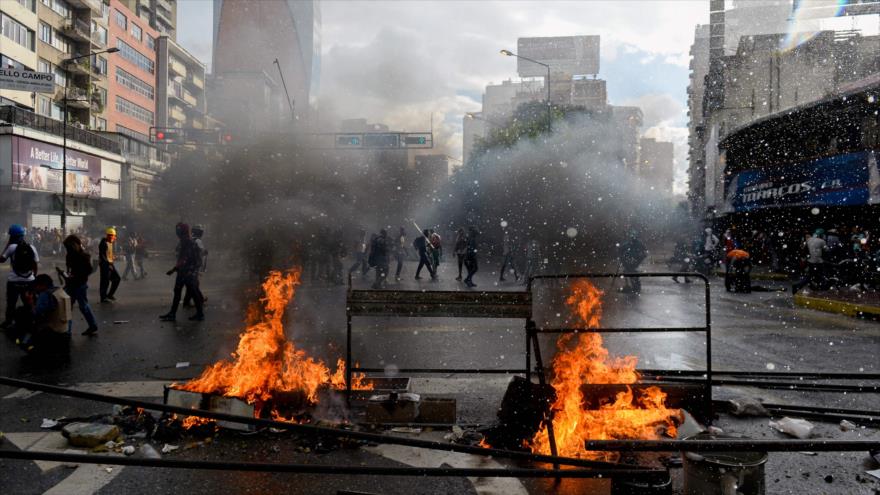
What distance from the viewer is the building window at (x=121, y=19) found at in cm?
4549

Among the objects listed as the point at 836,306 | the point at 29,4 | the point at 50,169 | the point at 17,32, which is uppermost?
the point at 29,4

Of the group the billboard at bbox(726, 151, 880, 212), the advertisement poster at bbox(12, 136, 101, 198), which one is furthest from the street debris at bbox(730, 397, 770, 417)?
the advertisement poster at bbox(12, 136, 101, 198)

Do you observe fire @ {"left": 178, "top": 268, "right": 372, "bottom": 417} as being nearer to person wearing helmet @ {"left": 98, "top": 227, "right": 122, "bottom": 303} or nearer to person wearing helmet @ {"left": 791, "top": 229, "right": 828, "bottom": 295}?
person wearing helmet @ {"left": 98, "top": 227, "right": 122, "bottom": 303}

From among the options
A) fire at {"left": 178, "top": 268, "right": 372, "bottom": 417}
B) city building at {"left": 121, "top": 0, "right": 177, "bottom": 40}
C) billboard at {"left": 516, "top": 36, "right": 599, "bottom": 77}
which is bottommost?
fire at {"left": 178, "top": 268, "right": 372, "bottom": 417}

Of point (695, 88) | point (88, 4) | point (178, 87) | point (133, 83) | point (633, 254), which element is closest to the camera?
point (633, 254)

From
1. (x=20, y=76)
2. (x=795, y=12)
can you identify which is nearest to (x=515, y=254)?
(x=20, y=76)

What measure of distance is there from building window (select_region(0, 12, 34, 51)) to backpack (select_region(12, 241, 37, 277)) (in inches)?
1211

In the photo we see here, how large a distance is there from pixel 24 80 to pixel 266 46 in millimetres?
→ 125850

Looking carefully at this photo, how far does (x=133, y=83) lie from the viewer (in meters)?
48.6

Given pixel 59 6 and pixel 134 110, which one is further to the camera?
pixel 134 110

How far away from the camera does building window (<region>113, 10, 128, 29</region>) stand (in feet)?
149

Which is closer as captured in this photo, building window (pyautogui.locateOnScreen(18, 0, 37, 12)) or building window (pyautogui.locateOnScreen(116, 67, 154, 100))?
building window (pyautogui.locateOnScreen(18, 0, 37, 12))

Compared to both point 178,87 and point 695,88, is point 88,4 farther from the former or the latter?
point 695,88

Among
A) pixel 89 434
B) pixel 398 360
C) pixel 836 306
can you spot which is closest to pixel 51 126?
pixel 398 360
